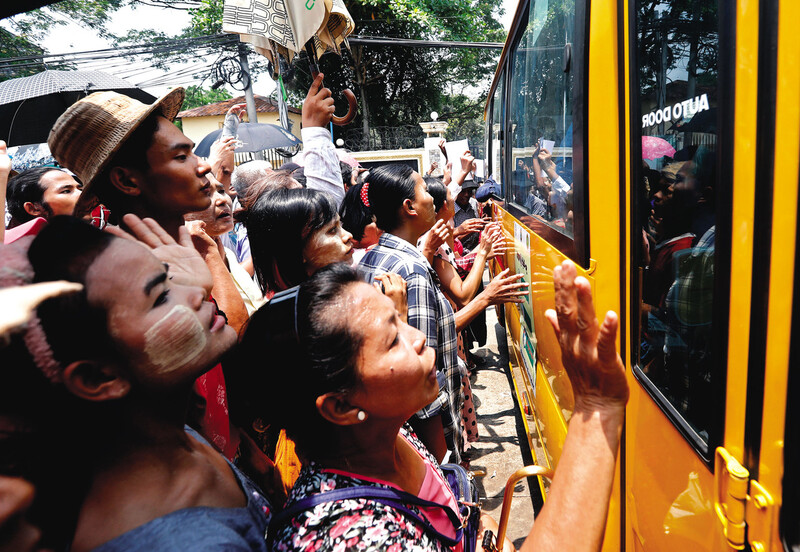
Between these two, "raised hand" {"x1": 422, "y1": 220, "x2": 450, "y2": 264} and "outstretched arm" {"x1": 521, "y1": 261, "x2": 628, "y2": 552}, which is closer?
"outstretched arm" {"x1": 521, "y1": 261, "x2": 628, "y2": 552}

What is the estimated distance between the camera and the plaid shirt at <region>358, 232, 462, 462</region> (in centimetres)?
206

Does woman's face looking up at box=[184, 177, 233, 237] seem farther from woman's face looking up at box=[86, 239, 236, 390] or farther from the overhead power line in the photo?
the overhead power line

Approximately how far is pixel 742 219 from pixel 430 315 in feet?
4.26

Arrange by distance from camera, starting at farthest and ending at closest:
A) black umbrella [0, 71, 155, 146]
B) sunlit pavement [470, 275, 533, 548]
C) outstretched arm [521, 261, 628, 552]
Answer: black umbrella [0, 71, 155, 146] → sunlit pavement [470, 275, 533, 548] → outstretched arm [521, 261, 628, 552]

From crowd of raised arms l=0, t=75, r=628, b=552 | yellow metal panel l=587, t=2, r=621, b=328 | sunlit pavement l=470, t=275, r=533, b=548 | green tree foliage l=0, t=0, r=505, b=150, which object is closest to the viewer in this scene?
crowd of raised arms l=0, t=75, r=628, b=552

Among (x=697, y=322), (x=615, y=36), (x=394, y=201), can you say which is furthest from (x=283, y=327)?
(x=394, y=201)

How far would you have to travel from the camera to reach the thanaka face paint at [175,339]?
0.86 meters

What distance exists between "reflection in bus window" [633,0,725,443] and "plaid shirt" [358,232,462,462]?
859 millimetres

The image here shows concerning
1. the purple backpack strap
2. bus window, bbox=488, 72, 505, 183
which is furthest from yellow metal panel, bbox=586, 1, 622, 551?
bus window, bbox=488, 72, 505, 183

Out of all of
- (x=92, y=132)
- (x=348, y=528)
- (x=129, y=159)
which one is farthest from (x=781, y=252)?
(x=92, y=132)

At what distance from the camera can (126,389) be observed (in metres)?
0.84

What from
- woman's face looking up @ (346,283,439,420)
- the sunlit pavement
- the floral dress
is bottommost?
the sunlit pavement

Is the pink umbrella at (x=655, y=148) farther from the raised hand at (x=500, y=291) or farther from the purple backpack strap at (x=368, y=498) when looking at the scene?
the raised hand at (x=500, y=291)

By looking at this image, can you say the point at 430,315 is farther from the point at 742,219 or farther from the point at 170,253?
the point at 742,219
